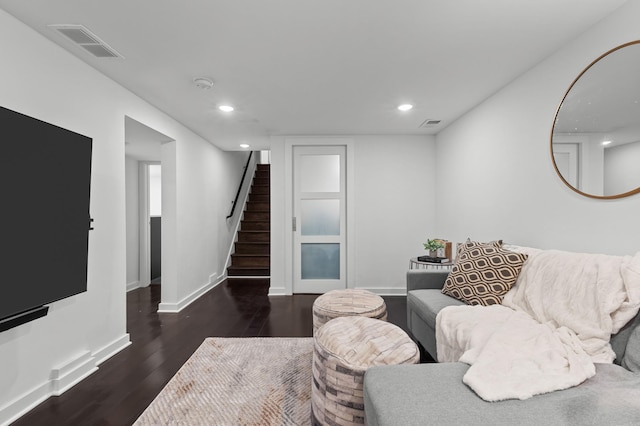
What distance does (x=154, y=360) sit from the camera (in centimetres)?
243

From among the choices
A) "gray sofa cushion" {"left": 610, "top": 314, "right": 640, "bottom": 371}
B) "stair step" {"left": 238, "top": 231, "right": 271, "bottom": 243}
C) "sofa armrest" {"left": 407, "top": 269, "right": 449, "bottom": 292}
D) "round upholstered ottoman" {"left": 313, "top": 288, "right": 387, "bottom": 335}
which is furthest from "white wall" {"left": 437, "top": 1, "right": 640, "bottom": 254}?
"stair step" {"left": 238, "top": 231, "right": 271, "bottom": 243}

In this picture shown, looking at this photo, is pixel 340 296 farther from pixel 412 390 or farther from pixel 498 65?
pixel 498 65

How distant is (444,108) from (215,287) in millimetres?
4053

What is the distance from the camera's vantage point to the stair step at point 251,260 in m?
5.61

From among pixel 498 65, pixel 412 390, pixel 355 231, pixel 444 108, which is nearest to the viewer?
pixel 412 390

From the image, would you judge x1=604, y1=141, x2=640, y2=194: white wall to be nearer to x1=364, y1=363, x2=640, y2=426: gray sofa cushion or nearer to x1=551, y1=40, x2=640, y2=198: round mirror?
x1=551, y1=40, x2=640, y2=198: round mirror

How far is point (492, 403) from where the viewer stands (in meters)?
1.04

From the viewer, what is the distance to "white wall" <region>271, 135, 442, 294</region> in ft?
14.3

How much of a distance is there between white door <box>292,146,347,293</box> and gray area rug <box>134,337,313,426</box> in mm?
1768

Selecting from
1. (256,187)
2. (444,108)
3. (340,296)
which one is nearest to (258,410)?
(340,296)

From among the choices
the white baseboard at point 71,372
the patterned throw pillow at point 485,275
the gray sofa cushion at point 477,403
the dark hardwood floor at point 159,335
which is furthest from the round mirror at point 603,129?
the white baseboard at point 71,372

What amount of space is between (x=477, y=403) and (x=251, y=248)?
5142 mm

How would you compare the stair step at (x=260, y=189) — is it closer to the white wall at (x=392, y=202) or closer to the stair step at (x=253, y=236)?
the stair step at (x=253, y=236)

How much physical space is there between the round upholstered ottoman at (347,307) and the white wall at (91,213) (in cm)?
171
